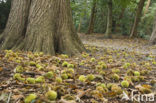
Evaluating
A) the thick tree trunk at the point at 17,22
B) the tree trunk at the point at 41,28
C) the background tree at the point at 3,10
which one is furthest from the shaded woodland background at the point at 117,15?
the thick tree trunk at the point at 17,22

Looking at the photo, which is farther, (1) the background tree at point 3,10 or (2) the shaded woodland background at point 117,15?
(2) the shaded woodland background at point 117,15

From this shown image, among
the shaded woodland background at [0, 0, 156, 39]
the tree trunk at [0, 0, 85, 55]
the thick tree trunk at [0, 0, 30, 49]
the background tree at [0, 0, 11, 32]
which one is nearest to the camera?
the tree trunk at [0, 0, 85, 55]

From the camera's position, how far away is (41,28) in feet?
15.9

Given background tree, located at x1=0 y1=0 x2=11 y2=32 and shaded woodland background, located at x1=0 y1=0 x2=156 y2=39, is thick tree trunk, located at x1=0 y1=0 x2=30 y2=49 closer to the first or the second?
background tree, located at x1=0 y1=0 x2=11 y2=32

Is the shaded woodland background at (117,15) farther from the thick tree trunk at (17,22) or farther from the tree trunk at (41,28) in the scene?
the thick tree trunk at (17,22)

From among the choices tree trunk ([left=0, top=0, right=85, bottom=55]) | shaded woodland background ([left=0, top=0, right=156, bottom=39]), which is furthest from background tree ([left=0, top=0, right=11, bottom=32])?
shaded woodland background ([left=0, top=0, right=156, bottom=39])

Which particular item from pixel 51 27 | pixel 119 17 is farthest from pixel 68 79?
pixel 119 17

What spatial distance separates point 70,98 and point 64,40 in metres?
3.48

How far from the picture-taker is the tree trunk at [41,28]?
485 centimetres

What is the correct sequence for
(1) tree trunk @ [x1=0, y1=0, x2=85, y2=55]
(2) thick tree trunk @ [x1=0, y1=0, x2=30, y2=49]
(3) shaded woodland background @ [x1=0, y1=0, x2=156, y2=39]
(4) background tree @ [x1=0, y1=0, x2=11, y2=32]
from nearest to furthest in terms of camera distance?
(1) tree trunk @ [x1=0, y1=0, x2=85, y2=55] < (2) thick tree trunk @ [x1=0, y1=0, x2=30, y2=49] < (4) background tree @ [x1=0, y1=0, x2=11, y2=32] < (3) shaded woodland background @ [x1=0, y1=0, x2=156, y2=39]

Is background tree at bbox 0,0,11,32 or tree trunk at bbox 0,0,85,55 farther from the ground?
background tree at bbox 0,0,11,32

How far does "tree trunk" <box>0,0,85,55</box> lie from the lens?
485 cm

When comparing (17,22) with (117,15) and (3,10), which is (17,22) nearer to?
(3,10)

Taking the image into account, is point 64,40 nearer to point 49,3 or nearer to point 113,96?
point 49,3
